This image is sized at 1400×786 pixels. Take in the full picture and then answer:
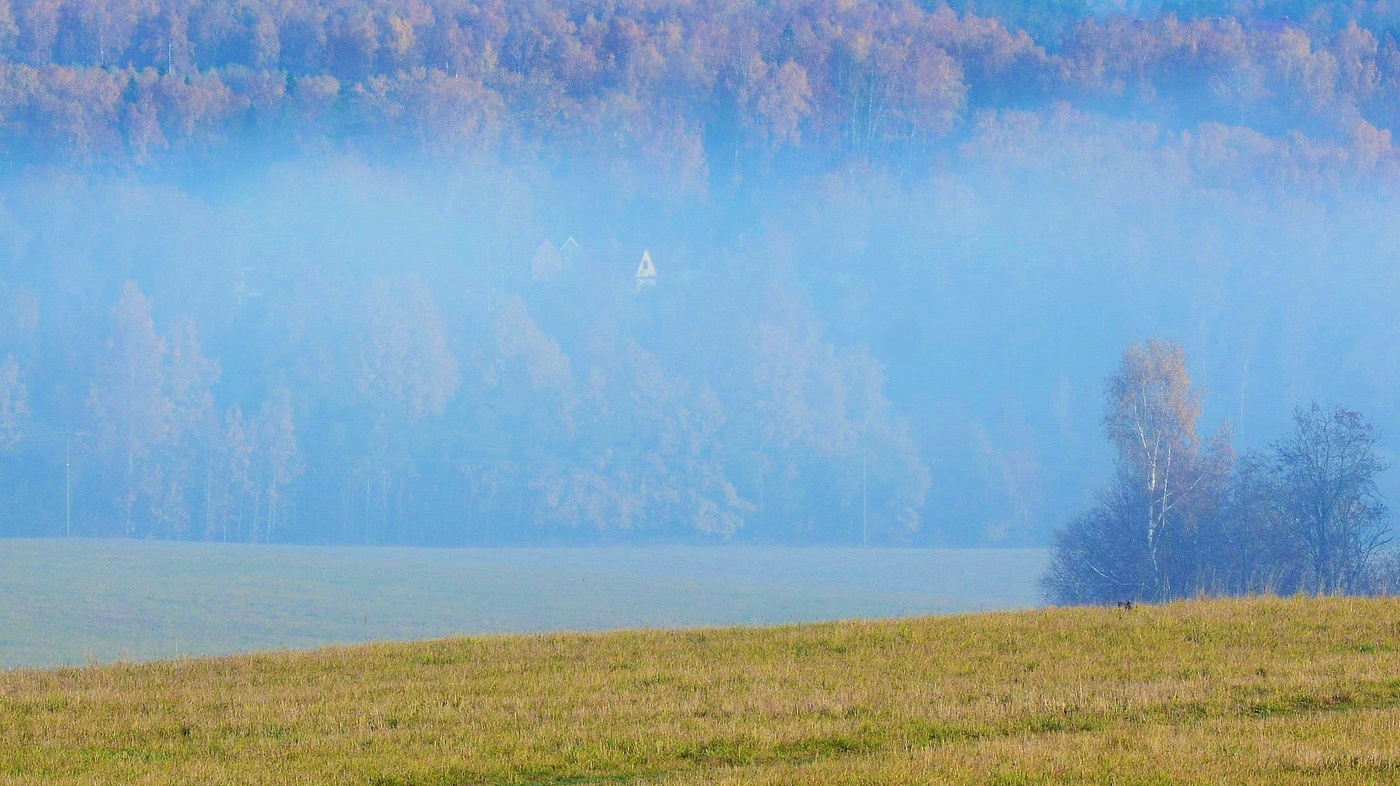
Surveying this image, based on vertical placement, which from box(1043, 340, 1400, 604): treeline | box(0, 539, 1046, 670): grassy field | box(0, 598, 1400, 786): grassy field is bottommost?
box(0, 539, 1046, 670): grassy field

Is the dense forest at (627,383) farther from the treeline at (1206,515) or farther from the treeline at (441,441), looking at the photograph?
the treeline at (1206,515)

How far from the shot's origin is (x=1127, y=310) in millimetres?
184000

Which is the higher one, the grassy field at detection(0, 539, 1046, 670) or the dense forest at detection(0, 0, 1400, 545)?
the dense forest at detection(0, 0, 1400, 545)

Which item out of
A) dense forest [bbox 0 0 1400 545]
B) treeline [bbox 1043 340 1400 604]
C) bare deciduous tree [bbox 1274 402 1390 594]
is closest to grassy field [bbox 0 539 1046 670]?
treeline [bbox 1043 340 1400 604]

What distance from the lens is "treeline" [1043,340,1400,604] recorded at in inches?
2484

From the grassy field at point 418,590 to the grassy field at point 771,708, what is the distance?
Result: 141 feet

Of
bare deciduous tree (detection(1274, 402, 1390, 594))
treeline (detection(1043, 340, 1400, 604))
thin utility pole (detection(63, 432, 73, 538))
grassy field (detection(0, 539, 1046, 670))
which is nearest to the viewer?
bare deciduous tree (detection(1274, 402, 1390, 594))

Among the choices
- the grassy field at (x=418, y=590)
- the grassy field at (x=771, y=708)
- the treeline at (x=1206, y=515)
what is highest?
the grassy field at (x=771, y=708)

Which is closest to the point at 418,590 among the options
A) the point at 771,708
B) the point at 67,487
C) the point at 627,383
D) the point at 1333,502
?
the point at 1333,502

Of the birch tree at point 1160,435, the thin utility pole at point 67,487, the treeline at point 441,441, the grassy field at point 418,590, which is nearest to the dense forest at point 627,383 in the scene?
the thin utility pole at point 67,487

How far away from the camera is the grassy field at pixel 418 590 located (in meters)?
73.9

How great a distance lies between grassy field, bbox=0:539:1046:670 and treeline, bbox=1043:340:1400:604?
5588 millimetres

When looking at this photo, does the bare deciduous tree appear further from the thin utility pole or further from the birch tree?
the thin utility pole

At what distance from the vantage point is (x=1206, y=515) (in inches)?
2758
